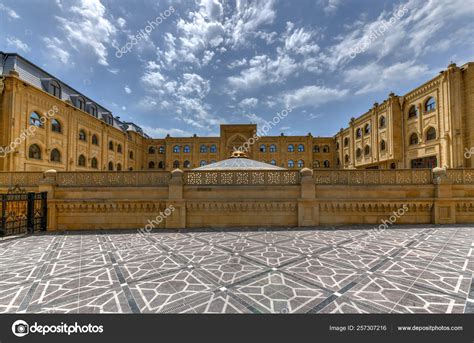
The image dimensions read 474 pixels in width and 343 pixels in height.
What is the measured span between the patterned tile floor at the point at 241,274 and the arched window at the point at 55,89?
75.2 ft

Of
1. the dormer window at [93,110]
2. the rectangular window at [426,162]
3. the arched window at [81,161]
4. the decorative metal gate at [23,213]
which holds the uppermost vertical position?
the dormer window at [93,110]

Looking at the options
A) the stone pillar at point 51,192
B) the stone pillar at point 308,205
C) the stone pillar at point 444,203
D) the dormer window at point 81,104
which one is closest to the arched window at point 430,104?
the stone pillar at point 444,203

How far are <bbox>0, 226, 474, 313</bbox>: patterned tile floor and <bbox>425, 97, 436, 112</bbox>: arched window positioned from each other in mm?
21322

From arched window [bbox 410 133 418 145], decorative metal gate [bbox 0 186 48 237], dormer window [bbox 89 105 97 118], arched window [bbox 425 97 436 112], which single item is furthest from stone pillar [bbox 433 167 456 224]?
dormer window [bbox 89 105 97 118]

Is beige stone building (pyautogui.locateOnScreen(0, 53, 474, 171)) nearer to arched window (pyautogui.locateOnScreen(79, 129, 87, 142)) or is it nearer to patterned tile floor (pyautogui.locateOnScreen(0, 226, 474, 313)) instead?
arched window (pyautogui.locateOnScreen(79, 129, 87, 142))

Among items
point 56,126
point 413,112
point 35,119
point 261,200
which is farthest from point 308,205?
point 56,126

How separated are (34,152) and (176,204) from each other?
20.8 metres

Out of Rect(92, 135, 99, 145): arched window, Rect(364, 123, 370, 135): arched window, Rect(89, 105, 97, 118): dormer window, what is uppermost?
Rect(89, 105, 97, 118): dormer window

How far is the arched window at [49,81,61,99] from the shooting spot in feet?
74.2

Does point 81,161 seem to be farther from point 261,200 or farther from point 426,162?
point 426,162

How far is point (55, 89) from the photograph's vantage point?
76.4 feet

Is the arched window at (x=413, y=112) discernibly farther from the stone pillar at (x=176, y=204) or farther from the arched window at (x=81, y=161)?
the arched window at (x=81, y=161)

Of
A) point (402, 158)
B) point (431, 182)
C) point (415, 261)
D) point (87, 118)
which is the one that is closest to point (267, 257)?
point (415, 261)

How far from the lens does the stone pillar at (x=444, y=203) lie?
1025 centimetres
